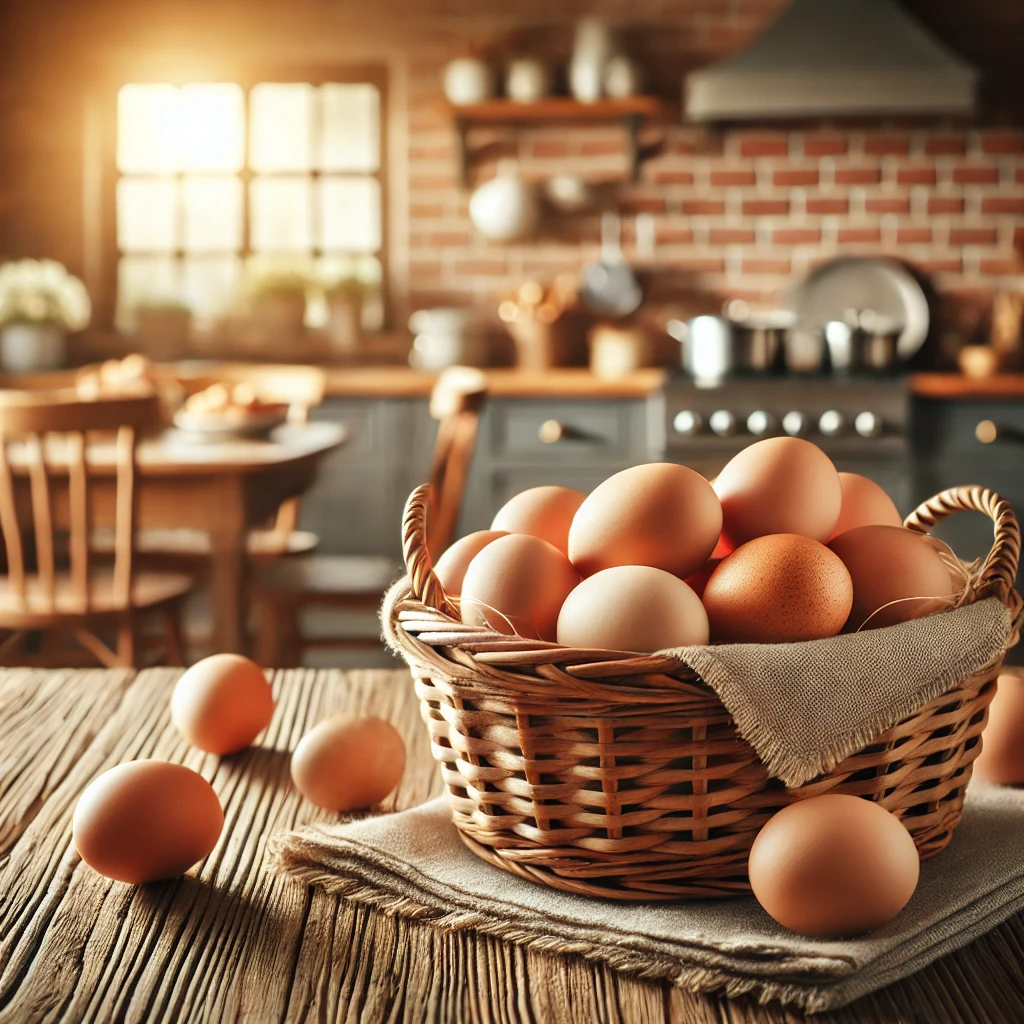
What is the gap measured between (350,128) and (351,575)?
1.92 m

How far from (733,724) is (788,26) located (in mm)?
3262

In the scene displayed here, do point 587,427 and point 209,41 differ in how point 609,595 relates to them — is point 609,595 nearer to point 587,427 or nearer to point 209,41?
point 587,427

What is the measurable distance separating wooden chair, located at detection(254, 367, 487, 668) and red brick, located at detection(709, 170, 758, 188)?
1406mm

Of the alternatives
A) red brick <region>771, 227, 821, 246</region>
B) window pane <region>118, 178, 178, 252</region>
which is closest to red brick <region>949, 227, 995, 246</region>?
red brick <region>771, 227, 821, 246</region>

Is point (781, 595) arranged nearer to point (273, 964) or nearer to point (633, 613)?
point (633, 613)

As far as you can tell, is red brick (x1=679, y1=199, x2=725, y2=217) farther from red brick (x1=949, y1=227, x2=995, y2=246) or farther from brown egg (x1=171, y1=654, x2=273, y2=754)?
brown egg (x1=171, y1=654, x2=273, y2=754)

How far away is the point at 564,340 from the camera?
12.4 ft

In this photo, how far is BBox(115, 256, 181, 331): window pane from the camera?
404 cm

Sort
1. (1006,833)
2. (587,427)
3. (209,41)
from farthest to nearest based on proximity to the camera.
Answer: (209,41) < (587,427) < (1006,833)

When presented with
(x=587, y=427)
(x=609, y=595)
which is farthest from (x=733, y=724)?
(x=587, y=427)

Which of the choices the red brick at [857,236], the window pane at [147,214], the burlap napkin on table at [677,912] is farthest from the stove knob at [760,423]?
the burlap napkin on table at [677,912]

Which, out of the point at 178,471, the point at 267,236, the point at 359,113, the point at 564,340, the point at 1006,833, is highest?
the point at 359,113

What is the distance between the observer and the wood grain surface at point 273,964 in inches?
21.4

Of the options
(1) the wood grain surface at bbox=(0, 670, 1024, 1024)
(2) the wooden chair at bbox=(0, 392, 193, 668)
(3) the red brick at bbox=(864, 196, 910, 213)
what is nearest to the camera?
(1) the wood grain surface at bbox=(0, 670, 1024, 1024)
